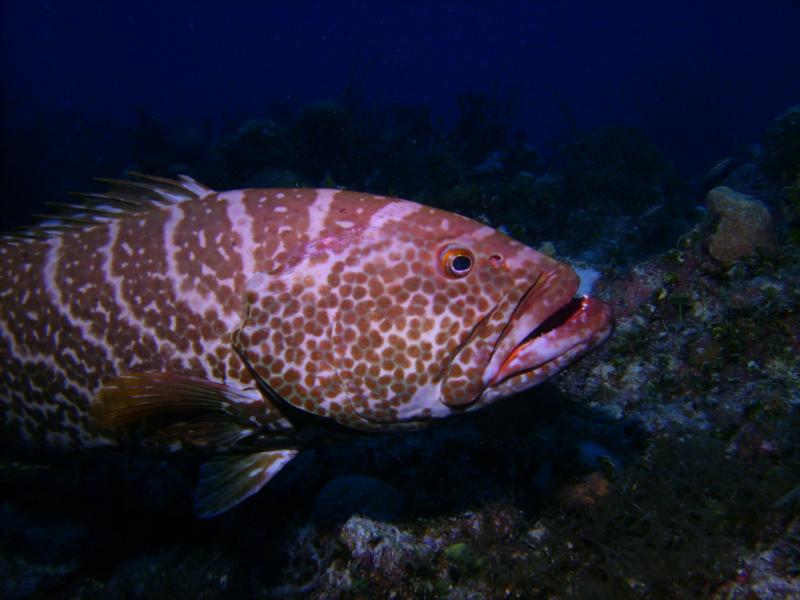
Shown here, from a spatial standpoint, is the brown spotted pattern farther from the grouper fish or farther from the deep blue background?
the deep blue background

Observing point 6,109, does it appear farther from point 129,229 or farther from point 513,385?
point 513,385

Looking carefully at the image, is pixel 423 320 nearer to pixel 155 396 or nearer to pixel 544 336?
pixel 544 336

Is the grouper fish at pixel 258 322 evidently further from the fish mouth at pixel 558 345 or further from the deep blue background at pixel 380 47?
the deep blue background at pixel 380 47

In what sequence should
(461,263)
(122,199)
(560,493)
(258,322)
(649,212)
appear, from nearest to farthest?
(461,263) < (258,322) < (122,199) < (560,493) < (649,212)

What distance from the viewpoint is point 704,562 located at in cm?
257

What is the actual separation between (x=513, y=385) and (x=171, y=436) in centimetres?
212

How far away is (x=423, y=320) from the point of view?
7.43 feet

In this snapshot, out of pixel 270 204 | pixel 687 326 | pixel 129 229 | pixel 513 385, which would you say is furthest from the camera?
pixel 687 326

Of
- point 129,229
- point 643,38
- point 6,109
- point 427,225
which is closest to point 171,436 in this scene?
point 129,229

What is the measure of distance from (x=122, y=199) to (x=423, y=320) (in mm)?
2181

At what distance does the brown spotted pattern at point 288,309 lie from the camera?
222cm

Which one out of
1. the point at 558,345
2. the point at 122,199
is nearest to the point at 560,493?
the point at 558,345

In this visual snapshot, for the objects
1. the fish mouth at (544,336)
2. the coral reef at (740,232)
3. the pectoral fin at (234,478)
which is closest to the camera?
the fish mouth at (544,336)

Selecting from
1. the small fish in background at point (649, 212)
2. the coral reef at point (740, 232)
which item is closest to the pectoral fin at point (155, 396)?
the coral reef at point (740, 232)
